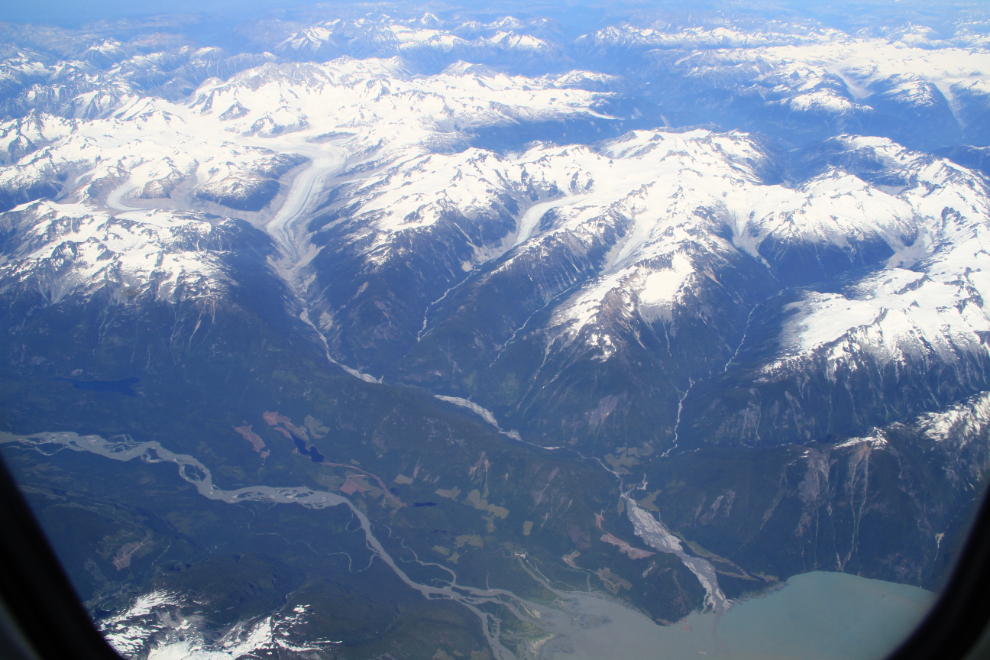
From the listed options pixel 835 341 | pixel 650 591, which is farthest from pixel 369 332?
pixel 835 341

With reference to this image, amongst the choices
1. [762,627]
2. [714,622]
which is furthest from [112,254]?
[762,627]

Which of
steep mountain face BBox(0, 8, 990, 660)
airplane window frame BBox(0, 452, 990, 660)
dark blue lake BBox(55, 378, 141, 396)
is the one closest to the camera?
airplane window frame BBox(0, 452, 990, 660)

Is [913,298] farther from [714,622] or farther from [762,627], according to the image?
[714,622]

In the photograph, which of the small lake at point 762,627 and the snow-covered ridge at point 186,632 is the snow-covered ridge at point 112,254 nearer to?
the snow-covered ridge at point 186,632

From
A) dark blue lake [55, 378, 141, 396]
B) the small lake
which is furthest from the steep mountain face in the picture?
the small lake

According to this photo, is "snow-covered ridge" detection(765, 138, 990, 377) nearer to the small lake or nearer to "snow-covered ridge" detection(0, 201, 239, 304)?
the small lake

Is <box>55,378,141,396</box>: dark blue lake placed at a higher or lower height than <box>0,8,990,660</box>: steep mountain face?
higher
